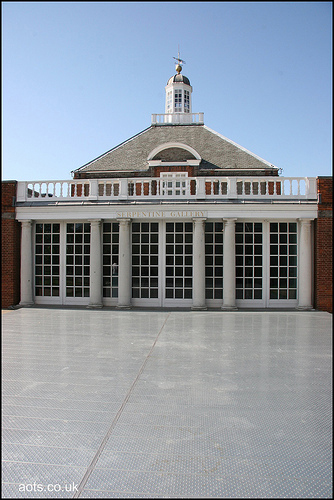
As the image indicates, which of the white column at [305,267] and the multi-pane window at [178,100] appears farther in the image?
the multi-pane window at [178,100]

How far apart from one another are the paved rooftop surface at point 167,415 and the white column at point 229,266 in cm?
470

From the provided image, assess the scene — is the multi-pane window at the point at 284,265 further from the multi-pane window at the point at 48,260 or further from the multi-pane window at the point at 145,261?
the multi-pane window at the point at 48,260

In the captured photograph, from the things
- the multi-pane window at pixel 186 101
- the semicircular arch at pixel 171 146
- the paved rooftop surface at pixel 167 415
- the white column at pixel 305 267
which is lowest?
the paved rooftop surface at pixel 167 415

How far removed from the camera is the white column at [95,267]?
13.6 metres

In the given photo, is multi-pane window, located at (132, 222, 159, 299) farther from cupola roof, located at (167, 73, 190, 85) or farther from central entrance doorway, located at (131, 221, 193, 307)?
cupola roof, located at (167, 73, 190, 85)

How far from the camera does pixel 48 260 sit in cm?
1440

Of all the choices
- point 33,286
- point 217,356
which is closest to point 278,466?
point 217,356

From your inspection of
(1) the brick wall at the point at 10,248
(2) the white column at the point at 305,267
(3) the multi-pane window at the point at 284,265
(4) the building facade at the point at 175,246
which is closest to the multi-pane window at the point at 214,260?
(4) the building facade at the point at 175,246

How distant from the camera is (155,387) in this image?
5.20m

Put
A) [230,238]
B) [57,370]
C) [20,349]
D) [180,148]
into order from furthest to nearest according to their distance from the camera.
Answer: [180,148] < [230,238] < [20,349] < [57,370]

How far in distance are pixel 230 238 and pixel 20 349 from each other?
330 inches

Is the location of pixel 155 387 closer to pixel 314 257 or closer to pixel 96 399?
pixel 96 399

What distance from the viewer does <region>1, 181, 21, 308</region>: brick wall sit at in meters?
13.9

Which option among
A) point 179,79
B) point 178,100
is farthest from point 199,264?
point 179,79
